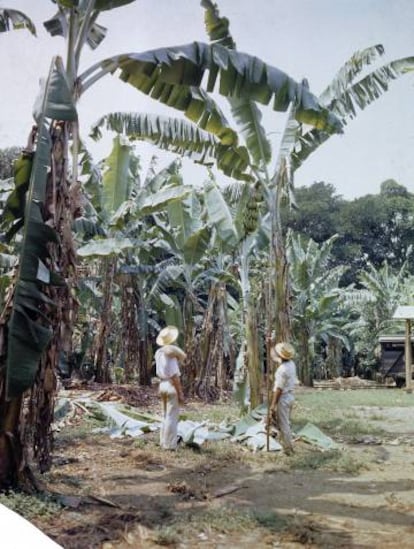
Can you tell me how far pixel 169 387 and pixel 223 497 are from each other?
1481 mm

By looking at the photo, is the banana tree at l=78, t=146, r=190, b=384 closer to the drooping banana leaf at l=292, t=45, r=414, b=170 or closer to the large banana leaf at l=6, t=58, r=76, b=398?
the drooping banana leaf at l=292, t=45, r=414, b=170

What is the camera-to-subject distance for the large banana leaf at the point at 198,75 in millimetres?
3402

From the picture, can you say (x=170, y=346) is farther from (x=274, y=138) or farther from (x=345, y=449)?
(x=274, y=138)

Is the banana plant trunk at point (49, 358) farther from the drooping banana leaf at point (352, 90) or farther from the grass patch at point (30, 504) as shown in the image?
the drooping banana leaf at point (352, 90)

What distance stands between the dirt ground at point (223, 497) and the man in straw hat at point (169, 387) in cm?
14

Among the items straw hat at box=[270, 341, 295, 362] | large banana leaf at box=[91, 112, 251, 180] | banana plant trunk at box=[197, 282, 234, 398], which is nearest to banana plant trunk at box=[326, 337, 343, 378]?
banana plant trunk at box=[197, 282, 234, 398]

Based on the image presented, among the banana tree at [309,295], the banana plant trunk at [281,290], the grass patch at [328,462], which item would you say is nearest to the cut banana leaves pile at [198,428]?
the grass patch at [328,462]

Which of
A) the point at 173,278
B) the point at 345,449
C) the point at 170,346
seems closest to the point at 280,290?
the point at 170,346

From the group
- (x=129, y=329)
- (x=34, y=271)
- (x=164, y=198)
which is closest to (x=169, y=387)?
(x=34, y=271)

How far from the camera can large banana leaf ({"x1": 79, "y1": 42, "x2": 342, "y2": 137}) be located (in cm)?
340

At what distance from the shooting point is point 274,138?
Result: 5.91 meters

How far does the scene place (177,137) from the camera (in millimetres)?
5414

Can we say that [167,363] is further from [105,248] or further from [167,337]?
[105,248]

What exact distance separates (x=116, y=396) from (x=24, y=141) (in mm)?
4468
